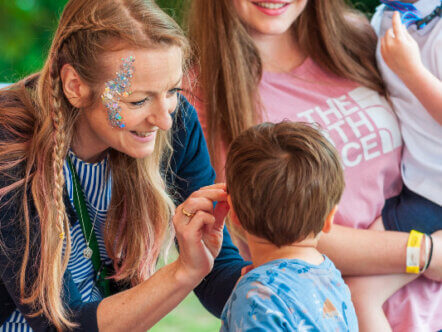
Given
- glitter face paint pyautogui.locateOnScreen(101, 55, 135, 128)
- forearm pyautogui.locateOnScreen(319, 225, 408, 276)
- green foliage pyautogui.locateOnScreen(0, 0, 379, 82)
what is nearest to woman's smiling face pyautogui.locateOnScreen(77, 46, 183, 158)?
glitter face paint pyautogui.locateOnScreen(101, 55, 135, 128)

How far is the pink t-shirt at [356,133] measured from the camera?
157 centimetres

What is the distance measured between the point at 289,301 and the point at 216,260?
1.59ft

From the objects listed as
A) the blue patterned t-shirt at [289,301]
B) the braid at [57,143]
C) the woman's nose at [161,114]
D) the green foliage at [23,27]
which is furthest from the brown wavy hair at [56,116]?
the green foliage at [23,27]

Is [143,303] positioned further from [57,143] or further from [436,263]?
[436,263]

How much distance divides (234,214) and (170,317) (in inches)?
64.1

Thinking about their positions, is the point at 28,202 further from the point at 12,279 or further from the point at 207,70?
the point at 207,70

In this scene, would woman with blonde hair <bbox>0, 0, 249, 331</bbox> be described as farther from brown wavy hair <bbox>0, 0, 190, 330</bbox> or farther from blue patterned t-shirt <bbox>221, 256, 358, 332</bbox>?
→ blue patterned t-shirt <bbox>221, 256, 358, 332</bbox>

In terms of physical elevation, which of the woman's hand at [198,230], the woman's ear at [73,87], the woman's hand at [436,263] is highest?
the woman's ear at [73,87]

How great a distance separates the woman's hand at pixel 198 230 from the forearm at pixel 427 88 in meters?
0.62

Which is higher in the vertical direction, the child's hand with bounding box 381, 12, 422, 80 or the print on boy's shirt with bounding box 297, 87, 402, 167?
the child's hand with bounding box 381, 12, 422, 80

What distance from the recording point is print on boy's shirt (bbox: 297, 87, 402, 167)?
1.64 m

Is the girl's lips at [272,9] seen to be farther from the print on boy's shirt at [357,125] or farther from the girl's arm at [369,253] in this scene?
the girl's arm at [369,253]

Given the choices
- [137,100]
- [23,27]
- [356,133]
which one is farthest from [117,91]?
[23,27]

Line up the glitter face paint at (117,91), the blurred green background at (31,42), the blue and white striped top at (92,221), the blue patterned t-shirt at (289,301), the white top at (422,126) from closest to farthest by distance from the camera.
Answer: the blue patterned t-shirt at (289,301), the glitter face paint at (117,91), the blue and white striped top at (92,221), the white top at (422,126), the blurred green background at (31,42)
